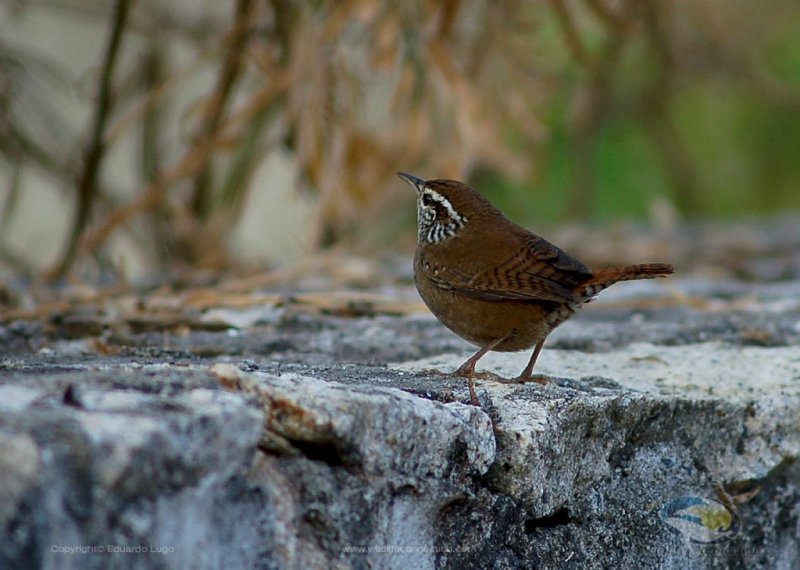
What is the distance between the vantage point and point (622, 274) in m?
2.73

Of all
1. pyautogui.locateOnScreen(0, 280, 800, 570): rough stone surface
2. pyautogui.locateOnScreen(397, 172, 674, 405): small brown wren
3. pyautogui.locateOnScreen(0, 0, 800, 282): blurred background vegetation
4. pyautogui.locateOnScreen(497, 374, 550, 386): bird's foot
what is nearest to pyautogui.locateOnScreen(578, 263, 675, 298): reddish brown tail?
pyautogui.locateOnScreen(397, 172, 674, 405): small brown wren

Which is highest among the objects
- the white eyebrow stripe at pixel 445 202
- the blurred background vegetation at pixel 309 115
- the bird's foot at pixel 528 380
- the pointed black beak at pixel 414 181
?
the blurred background vegetation at pixel 309 115

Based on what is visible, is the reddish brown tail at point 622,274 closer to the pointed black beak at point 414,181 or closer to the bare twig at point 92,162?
the pointed black beak at point 414,181

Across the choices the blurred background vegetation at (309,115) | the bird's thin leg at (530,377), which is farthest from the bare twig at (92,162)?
the bird's thin leg at (530,377)

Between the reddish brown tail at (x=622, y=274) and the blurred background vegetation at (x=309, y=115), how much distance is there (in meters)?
1.48

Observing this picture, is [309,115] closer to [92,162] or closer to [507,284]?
[92,162]

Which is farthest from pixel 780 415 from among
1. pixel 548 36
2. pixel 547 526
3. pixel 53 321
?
pixel 548 36

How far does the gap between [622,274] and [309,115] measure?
169cm

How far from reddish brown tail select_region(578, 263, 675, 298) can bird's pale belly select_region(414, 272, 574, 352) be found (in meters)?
0.08

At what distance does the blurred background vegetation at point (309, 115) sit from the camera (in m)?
4.16

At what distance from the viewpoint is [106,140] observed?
434 cm

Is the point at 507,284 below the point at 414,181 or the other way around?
below

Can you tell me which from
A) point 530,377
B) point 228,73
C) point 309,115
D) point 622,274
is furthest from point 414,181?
point 228,73

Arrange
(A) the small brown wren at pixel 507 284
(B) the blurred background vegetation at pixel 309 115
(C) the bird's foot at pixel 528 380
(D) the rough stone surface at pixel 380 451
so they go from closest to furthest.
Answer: (D) the rough stone surface at pixel 380 451
(C) the bird's foot at pixel 528 380
(A) the small brown wren at pixel 507 284
(B) the blurred background vegetation at pixel 309 115
